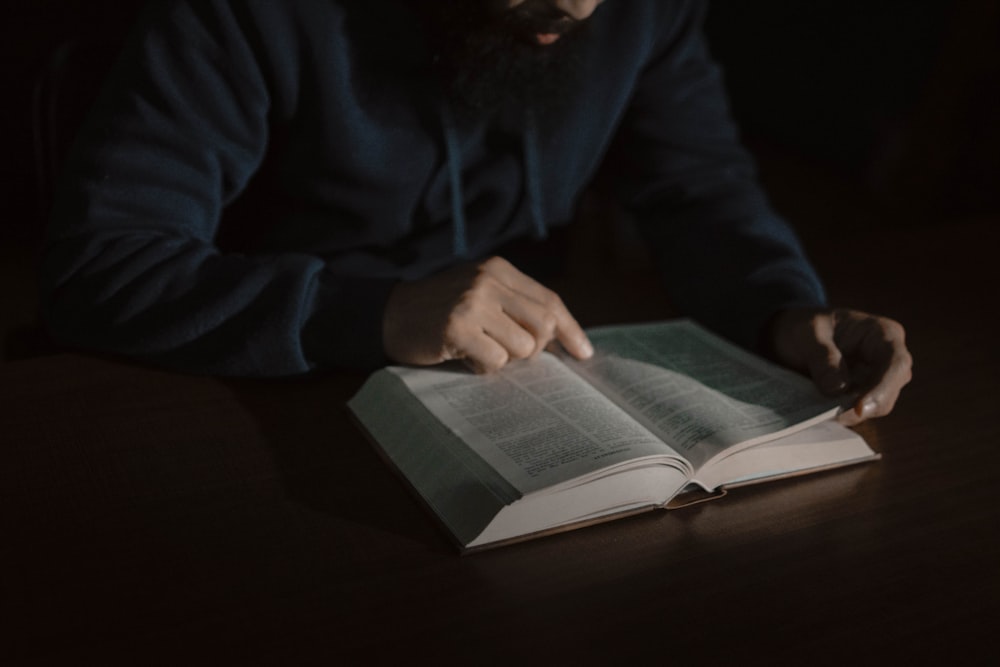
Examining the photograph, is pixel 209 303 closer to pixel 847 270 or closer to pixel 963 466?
pixel 963 466

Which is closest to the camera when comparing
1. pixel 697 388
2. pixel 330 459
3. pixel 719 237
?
pixel 330 459

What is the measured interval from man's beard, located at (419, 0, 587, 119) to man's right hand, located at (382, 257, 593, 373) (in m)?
0.27

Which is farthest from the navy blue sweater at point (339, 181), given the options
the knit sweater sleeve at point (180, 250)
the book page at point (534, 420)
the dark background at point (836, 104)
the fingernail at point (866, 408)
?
the dark background at point (836, 104)

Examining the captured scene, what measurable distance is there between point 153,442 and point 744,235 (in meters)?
0.72

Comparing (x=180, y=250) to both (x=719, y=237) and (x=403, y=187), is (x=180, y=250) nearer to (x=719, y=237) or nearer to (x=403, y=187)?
(x=403, y=187)

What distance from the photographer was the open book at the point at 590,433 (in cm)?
66

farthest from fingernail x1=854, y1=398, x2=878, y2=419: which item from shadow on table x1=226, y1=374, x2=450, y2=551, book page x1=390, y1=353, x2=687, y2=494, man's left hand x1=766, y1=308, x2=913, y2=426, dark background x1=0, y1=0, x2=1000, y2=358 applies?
dark background x1=0, y1=0, x2=1000, y2=358

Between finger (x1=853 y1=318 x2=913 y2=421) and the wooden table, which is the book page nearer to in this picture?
the wooden table

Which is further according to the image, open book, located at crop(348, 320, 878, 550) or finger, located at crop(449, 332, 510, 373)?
finger, located at crop(449, 332, 510, 373)

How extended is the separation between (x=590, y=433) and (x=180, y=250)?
43 centimetres

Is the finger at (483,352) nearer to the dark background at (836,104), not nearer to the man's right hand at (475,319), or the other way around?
the man's right hand at (475,319)

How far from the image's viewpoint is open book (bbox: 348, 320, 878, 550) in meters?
0.66

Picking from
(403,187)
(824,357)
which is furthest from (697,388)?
(403,187)

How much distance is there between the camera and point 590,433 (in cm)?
72
